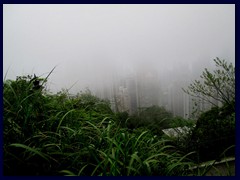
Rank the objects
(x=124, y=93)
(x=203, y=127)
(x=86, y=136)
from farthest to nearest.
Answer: (x=203, y=127) < (x=124, y=93) < (x=86, y=136)

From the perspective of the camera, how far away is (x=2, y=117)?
1423mm

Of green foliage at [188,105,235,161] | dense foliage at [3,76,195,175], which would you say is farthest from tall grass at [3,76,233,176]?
green foliage at [188,105,235,161]

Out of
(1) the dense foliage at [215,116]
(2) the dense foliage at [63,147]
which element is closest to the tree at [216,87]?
(1) the dense foliage at [215,116]

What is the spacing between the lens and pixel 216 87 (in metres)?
3.66

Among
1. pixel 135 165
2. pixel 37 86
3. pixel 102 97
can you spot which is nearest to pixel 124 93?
pixel 102 97

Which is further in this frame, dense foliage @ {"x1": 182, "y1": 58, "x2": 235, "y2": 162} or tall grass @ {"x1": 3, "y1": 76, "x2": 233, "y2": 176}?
dense foliage @ {"x1": 182, "y1": 58, "x2": 235, "y2": 162}

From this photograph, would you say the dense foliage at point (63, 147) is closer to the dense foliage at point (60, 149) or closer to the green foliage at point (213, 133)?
the dense foliage at point (60, 149)

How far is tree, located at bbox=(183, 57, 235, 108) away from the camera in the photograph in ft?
11.3

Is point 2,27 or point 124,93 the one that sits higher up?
point 2,27

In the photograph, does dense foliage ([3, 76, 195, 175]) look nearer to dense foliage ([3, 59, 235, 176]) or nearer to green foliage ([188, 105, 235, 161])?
dense foliage ([3, 59, 235, 176])

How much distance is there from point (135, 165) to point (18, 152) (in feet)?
2.14

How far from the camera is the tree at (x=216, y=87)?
3438mm

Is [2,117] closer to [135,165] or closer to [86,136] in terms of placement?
[86,136]

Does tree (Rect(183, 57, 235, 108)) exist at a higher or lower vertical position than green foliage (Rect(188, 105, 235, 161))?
higher
